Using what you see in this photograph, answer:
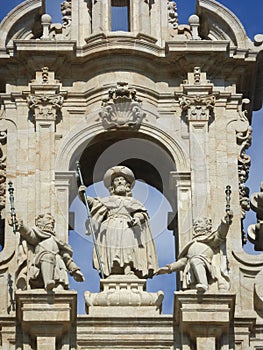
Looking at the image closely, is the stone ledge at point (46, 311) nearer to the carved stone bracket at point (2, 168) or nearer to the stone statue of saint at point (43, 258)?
the stone statue of saint at point (43, 258)

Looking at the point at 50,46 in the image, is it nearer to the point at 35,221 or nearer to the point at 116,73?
the point at 116,73

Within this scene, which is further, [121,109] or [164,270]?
[121,109]

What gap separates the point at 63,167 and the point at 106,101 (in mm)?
1368

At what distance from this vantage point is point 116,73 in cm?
3631

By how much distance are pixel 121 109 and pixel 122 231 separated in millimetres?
2253

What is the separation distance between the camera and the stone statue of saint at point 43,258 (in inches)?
1305

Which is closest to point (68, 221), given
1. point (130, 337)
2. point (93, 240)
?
point (93, 240)

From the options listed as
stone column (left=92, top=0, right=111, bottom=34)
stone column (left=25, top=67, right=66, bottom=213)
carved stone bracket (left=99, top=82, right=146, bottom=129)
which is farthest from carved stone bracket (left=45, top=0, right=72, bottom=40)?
carved stone bracket (left=99, top=82, right=146, bottom=129)

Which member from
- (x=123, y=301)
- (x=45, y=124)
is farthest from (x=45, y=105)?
(x=123, y=301)

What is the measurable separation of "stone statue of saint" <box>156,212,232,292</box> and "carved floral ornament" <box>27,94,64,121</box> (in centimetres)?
311

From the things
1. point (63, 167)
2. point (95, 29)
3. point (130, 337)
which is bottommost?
point (130, 337)

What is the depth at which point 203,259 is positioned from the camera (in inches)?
1314

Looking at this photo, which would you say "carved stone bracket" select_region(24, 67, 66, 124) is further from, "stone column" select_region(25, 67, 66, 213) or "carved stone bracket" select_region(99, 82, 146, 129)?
"carved stone bracket" select_region(99, 82, 146, 129)

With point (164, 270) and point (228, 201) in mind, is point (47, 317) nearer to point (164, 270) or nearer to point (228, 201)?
point (164, 270)
